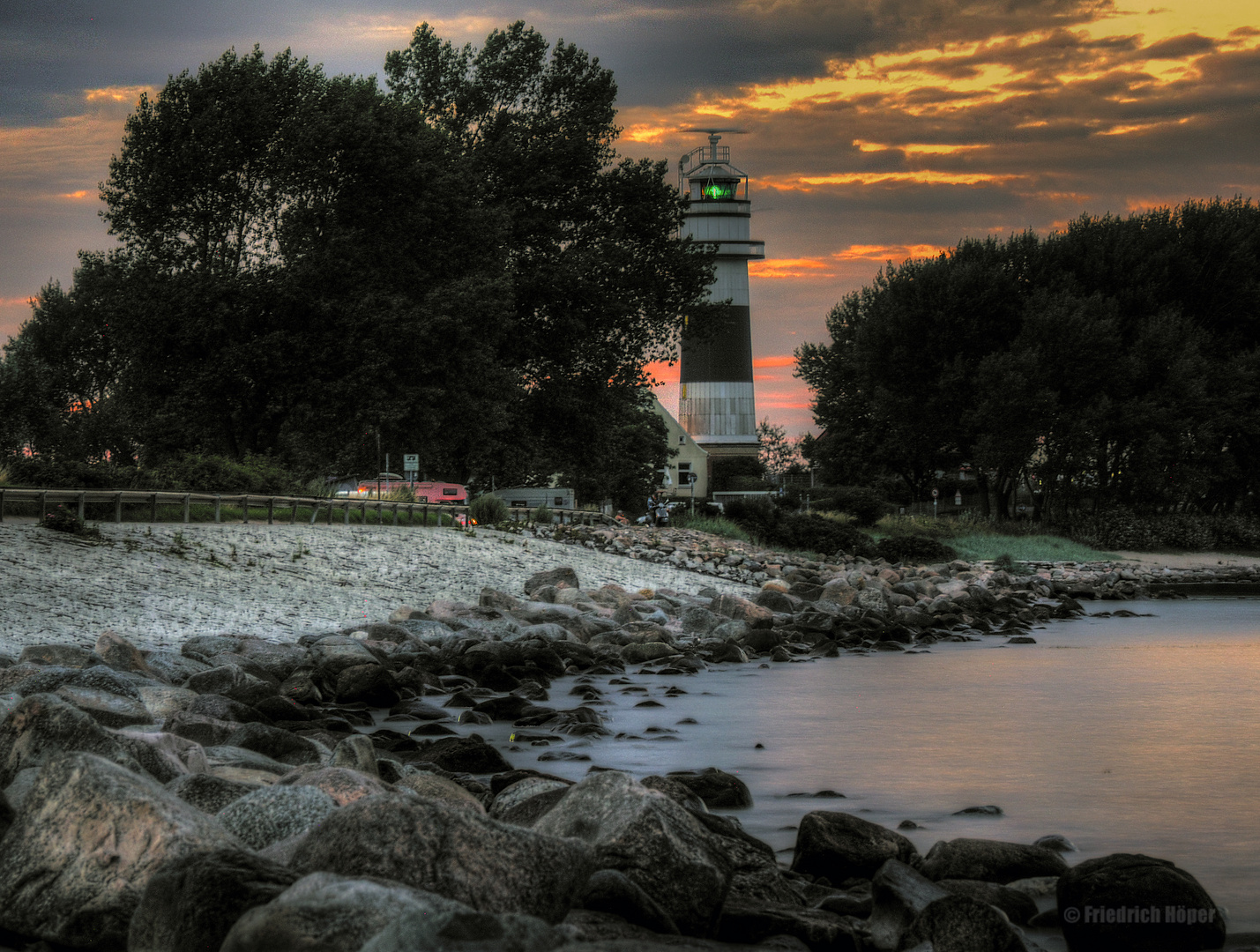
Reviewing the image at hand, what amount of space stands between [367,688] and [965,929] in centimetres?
639

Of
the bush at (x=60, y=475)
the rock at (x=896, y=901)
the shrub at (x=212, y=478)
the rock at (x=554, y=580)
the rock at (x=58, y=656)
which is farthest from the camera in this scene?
the shrub at (x=212, y=478)

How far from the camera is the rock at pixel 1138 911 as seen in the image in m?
4.14

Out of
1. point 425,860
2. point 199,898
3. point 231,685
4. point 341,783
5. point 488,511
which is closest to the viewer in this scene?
point 199,898

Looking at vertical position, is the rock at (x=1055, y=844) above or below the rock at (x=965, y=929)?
below

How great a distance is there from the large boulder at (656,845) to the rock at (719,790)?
2306 mm

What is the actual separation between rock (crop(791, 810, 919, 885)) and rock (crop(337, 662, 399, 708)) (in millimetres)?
4901

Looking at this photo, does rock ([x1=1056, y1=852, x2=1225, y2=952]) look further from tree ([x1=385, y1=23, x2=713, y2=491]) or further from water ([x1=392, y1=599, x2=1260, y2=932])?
tree ([x1=385, y1=23, x2=713, y2=491])

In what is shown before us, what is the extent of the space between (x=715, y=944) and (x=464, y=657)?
27.0ft

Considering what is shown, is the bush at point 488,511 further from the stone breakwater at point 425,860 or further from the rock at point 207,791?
the rock at point 207,791

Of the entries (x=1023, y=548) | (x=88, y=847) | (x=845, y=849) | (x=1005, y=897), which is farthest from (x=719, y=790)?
(x=1023, y=548)

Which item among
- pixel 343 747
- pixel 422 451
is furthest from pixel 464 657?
pixel 422 451

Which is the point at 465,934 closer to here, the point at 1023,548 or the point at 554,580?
the point at 554,580

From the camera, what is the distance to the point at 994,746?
8.91 m

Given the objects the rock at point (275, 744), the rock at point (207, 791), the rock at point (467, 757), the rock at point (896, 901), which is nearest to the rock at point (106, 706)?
the rock at point (275, 744)
